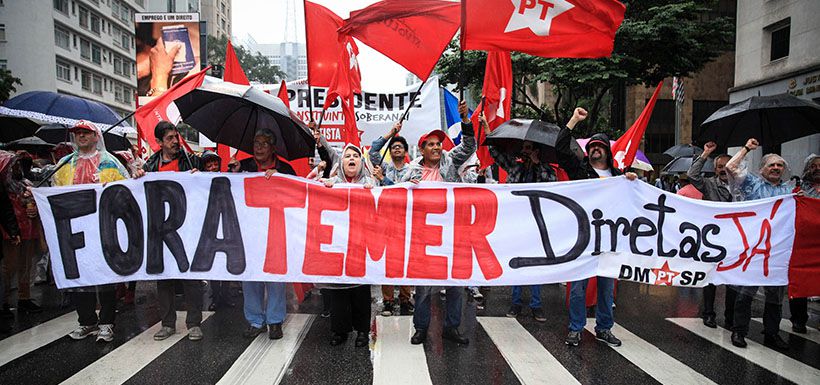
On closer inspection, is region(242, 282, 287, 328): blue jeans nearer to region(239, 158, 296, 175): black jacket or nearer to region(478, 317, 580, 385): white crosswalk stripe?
region(239, 158, 296, 175): black jacket

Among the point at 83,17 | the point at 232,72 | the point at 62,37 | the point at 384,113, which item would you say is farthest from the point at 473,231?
the point at 83,17

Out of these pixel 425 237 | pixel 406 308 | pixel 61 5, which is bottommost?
pixel 406 308

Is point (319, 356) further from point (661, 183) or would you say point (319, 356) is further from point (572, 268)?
point (661, 183)

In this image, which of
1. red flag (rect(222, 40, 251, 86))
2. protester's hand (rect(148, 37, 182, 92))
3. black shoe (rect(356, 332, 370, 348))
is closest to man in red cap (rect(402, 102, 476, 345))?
black shoe (rect(356, 332, 370, 348))

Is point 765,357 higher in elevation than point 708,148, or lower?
lower

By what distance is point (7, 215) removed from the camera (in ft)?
18.3

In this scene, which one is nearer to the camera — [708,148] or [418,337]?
[418,337]

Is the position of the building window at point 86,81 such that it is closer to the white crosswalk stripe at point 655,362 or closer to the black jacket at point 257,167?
the black jacket at point 257,167

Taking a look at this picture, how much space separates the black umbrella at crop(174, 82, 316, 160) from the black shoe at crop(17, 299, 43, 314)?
116 inches

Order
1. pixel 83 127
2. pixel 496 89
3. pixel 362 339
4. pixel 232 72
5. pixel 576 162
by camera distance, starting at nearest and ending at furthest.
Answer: pixel 362 339, pixel 83 127, pixel 576 162, pixel 496 89, pixel 232 72

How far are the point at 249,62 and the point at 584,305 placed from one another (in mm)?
60309

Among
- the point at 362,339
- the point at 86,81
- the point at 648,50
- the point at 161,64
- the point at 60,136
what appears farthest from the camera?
the point at 86,81

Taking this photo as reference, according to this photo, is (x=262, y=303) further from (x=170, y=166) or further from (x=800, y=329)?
(x=800, y=329)

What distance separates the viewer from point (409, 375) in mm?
4121
